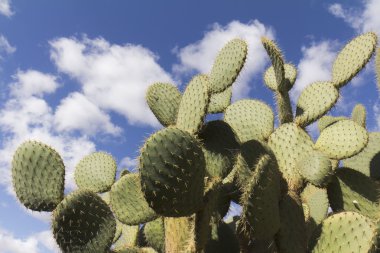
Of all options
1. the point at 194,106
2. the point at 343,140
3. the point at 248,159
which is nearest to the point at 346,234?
the point at 248,159

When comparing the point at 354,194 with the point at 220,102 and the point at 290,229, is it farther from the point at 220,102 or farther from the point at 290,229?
the point at 220,102

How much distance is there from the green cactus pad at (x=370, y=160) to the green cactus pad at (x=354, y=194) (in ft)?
2.33

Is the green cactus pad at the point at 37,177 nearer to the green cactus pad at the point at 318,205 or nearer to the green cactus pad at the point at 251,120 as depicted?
the green cactus pad at the point at 251,120

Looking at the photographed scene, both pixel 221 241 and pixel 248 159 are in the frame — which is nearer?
pixel 248 159

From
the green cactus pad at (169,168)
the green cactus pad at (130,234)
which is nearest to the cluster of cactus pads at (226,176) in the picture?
the green cactus pad at (169,168)

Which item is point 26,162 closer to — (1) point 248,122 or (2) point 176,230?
(2) point 176,230

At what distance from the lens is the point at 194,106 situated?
3.53m

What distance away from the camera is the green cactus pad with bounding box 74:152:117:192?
176 inches

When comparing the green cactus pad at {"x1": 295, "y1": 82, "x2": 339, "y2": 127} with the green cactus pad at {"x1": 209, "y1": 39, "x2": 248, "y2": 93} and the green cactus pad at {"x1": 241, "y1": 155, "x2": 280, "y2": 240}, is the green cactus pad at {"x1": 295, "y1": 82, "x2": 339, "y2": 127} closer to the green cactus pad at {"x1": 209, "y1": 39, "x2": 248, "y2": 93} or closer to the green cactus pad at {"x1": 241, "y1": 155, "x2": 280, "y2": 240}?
the green cactus pad at {"x1": 209, "y1": 39, "x2": 248, "y2": 93}

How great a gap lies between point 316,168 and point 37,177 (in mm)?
1788

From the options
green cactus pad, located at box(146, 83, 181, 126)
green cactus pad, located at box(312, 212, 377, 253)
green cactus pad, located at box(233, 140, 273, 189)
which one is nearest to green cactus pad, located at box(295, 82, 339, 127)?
green cactus pad, located at box(233, 140, 273, 189)

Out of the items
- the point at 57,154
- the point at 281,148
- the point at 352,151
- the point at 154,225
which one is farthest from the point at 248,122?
the point at 57,154

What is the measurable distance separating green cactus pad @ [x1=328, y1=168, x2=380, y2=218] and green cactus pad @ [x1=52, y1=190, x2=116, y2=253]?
1.63 meters

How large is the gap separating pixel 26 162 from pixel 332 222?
189 centimetres
